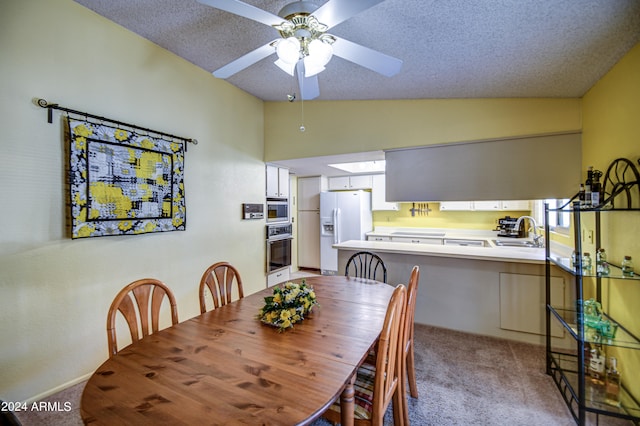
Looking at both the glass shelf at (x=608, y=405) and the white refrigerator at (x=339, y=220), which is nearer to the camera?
the glass shelf at (x=608, y=405)

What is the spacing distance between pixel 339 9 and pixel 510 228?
4.19m

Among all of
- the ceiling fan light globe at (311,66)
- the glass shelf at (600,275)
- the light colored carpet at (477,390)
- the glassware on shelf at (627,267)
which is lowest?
the light colored carpet at (477,390)

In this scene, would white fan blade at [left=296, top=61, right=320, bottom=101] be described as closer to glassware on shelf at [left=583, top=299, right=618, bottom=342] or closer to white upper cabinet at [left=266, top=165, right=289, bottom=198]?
white upper cabinet at [left=266, top=165, right=289, bottom=198]

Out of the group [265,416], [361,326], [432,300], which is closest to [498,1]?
[361,326]

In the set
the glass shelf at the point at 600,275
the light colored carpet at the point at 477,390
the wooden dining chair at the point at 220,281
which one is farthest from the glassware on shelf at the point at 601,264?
the wooden dining chair at the point at 220,281

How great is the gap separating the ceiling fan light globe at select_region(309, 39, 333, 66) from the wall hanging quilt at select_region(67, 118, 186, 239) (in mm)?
1767

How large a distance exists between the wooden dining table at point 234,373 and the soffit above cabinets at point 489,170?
6.39ft

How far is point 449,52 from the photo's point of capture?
194 centimetres

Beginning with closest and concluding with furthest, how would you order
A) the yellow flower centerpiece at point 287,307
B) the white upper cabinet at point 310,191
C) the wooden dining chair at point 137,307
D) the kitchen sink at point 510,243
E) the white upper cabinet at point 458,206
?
the wooden dining chair at point 137,307 < the yellow flower centerpiece at point 287,307 < the kitchen sink at point 510,243 < the white upper cabinet at point 458,206 < the white upper cabinet at point 310,191

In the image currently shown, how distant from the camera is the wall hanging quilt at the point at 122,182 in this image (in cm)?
204

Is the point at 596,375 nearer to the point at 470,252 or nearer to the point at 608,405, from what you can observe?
the point at 608,405

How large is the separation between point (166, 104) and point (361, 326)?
8.75 feet

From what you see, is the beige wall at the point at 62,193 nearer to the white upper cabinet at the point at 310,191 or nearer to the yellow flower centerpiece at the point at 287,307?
the yellow flower centerpiece at the point at 287,307

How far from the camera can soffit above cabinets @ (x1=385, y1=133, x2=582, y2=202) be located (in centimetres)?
254
